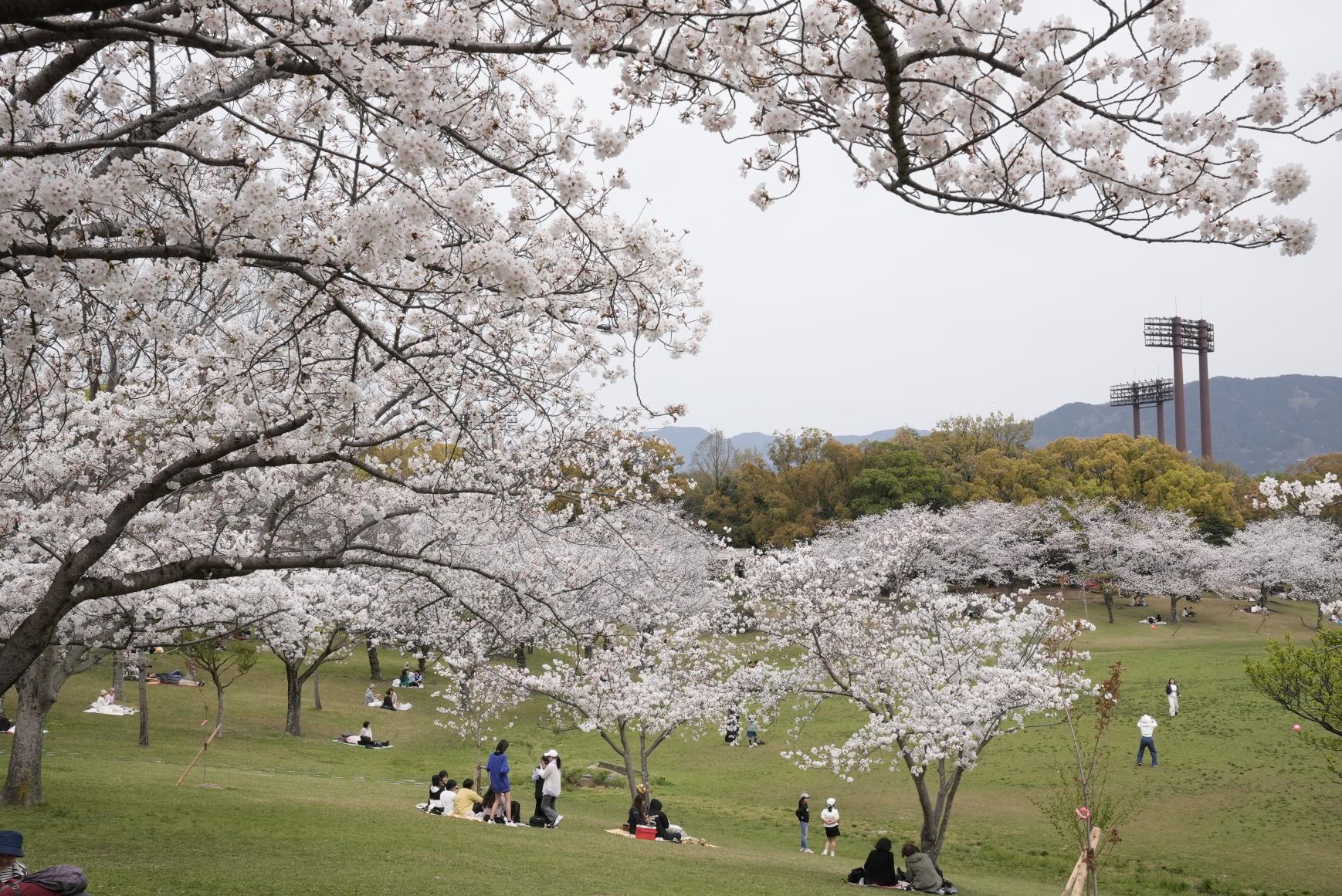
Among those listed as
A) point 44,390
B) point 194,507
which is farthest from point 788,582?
point 44,390

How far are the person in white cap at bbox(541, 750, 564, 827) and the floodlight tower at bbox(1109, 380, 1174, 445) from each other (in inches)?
3048

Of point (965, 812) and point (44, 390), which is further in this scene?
point (965, 812)

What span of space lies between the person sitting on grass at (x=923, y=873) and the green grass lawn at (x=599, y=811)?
37.3 inches

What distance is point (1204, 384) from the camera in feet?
254

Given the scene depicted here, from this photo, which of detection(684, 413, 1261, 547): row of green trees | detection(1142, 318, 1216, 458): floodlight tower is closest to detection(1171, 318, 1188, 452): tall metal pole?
detection(1142, 318, 1216, 458): floodlight tower

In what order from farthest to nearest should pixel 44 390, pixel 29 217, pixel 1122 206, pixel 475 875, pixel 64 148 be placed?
pixel 475 875
pixel 44 390
pixel 29 217
pixel 1122 206
pixel 64 148

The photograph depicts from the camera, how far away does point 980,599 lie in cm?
1602

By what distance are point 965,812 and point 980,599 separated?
458 centimetres

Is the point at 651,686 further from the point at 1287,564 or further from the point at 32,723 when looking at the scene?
the point at 1287,564

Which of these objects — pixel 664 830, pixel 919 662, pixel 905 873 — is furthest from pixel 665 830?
pixel 919 662

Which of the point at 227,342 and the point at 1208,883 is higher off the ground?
the point at 227,342

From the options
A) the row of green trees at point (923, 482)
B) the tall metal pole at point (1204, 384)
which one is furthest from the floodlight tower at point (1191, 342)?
the row of green trees at point (923, 482)

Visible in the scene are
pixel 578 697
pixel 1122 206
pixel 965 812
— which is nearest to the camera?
pixel 1122 206

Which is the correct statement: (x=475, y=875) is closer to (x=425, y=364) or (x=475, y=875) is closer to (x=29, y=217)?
(x=425, y=364)
